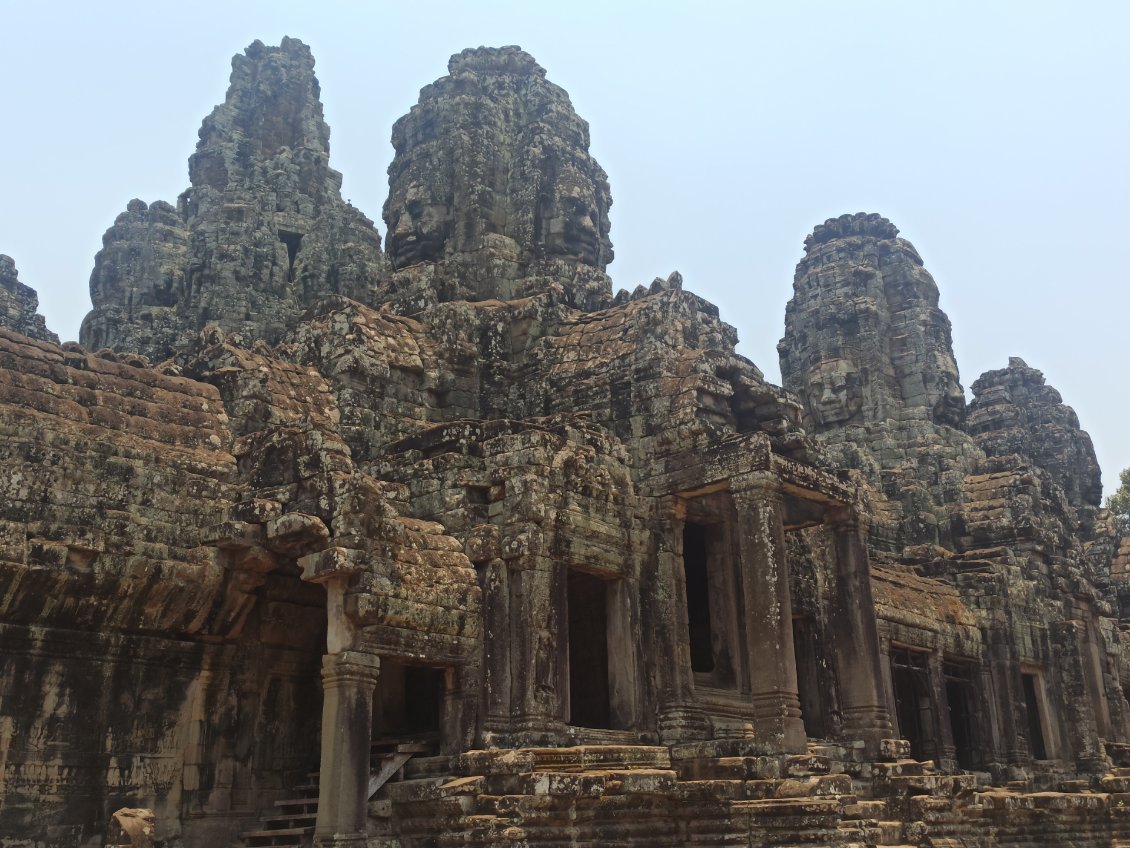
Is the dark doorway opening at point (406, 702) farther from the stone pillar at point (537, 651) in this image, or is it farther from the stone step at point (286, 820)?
the stone step at point (286, 820)

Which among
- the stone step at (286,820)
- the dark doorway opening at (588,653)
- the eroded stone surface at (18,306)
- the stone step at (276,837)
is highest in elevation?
the eroded stone surface at (18,306)

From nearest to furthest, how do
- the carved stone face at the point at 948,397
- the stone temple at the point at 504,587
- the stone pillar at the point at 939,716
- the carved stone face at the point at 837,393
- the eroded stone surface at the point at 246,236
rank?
the stone temple at the point at 504,587 < the stone pillar at the point at 939,716 < the carved stone face at the point at 948,397 < the carved stone face at the point at 837,393 < the eroded stone surface at the point at 246,236

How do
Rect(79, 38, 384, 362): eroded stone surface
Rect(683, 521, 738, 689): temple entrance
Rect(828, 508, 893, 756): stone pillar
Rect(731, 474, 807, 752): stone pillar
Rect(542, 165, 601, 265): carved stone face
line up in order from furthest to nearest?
Rect(79, 38, 384, 362): eroded stone surface < Rect(542, 165, 601, 265): carved stone face < Rect(828, 508, 893, 756): stone pillar < Rect(683, 521, 738, 689): temple entrance < Rect(731, 474, 807, 752): stone pillar

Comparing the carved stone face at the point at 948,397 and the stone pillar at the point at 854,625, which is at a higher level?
the carved stone face at the point at 948,397

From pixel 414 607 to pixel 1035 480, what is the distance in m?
19.3

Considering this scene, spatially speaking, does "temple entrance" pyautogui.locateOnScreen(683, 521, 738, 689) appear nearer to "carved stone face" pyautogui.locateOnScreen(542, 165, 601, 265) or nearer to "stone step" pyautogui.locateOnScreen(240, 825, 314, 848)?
"stone step" pyautogui.locateOnScreen(240, 825, 314, 848)

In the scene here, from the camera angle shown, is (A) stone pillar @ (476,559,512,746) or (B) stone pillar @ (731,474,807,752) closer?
(A) stone pillar @ (476,559,512,746)

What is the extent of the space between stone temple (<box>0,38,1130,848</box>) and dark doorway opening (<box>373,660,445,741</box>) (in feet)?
0.17

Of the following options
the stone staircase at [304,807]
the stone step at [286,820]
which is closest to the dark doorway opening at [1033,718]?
the stone staircase at [304,807]

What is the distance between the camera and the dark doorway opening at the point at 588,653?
18.1 meters

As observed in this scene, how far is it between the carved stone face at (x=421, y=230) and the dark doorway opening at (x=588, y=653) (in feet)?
28.7

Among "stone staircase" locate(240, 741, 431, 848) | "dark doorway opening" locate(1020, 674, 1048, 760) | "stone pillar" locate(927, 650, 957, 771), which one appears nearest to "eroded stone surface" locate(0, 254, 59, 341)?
"stone staircase" locate(240, 741, 431, 848)

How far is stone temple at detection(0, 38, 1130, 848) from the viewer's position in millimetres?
12586

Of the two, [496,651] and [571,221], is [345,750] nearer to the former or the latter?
[496,651]
